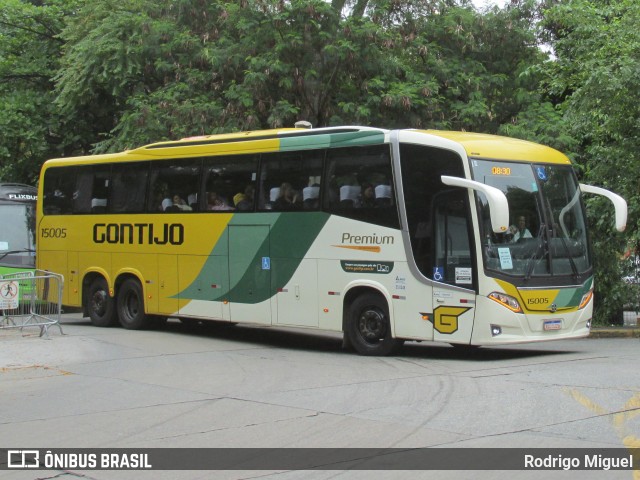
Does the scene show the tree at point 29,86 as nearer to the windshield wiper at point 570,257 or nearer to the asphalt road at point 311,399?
the asphalt road at point 311,399

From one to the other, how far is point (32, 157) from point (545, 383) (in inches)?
965

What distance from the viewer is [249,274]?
53.7 ft

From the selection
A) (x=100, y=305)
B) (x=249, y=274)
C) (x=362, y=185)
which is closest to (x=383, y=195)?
(x=362, y=185)

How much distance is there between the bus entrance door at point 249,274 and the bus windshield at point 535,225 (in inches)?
175

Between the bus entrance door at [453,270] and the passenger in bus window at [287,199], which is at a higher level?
the passenger in bus window at [287,199]

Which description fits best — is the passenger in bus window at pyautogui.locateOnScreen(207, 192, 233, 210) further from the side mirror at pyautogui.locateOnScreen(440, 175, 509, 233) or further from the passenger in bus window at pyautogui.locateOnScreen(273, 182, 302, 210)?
the side mirror at pyautogui.locateOnScreen(440, 175, 509, 233)

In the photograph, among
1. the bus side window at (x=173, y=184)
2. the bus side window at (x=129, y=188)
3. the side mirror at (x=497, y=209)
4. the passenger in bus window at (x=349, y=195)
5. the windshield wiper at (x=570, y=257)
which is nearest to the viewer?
the side mirror at (x=497, y=209)

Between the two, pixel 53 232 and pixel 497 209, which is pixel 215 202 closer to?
pixel 53 232

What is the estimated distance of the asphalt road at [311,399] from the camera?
26.5 feet

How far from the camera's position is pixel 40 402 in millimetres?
10508

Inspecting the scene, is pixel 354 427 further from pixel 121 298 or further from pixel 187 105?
pixel 187 105

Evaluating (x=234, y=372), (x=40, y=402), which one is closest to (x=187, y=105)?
(x=234, y=372)

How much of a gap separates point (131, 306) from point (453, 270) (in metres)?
8.65

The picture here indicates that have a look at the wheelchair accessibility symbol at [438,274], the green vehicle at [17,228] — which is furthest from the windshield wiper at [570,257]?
the green vehicle at [17,228]
